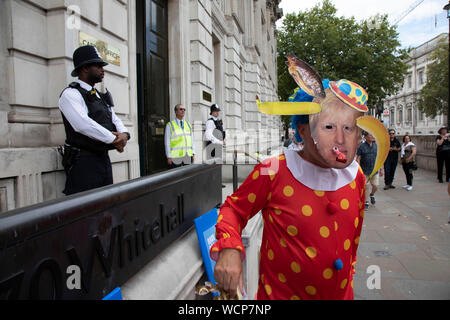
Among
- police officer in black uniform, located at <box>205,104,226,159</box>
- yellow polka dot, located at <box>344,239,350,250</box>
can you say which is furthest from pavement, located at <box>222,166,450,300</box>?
police officer in black uniform, located at <box>205,104,226,159</box>

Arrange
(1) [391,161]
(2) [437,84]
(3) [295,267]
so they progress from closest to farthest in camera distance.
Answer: (3) [295,267], (1) [391,161], (2) [437,84]

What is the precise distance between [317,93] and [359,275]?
138 inches

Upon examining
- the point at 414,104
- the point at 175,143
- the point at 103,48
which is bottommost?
the point at 175,143

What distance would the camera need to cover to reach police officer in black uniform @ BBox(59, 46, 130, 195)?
2.87 meters

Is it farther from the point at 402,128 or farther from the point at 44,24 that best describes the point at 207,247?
the point at 402,128

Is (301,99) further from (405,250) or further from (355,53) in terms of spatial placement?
(355,53)

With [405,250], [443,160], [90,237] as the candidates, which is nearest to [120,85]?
[90,237]

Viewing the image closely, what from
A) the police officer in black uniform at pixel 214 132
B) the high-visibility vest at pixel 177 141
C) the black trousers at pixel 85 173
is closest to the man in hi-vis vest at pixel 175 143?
the high-visibility vest at pixel 177 141

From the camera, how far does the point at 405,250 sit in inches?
190

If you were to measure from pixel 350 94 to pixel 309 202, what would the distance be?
0.52 m

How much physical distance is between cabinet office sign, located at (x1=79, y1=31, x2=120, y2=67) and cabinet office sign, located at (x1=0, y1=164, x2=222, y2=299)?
2.61m

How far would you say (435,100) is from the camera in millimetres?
37500
